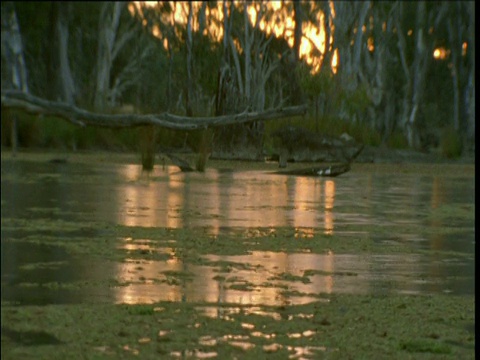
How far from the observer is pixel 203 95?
1533 inches

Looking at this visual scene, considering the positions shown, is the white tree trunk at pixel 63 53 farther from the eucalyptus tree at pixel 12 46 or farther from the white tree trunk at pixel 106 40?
the white tree trunk at pixel 106 40

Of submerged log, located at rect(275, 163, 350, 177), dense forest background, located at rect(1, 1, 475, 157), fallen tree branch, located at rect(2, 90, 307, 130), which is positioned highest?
dense forest background, located at rect(1, 1, 475, 157)

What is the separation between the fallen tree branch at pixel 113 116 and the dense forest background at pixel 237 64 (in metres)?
22.2

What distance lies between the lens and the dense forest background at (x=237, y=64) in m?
31.9

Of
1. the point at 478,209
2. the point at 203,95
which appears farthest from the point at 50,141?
the point at 478,209

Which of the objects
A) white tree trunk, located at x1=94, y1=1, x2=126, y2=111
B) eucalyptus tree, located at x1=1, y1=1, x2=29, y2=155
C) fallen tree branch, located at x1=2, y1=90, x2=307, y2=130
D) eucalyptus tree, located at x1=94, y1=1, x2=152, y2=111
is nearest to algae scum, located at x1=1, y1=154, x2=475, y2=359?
fallen tree branch, located at x1=2, y1=90, x2=307, y2=130

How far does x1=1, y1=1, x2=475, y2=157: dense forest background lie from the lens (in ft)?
105

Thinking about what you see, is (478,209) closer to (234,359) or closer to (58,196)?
(234,359)

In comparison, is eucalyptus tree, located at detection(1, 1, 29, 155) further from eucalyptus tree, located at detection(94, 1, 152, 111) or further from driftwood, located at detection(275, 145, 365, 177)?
driftwood, located at detection(275, 145, 365, 177)

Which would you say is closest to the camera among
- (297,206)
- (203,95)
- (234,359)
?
(234,359)

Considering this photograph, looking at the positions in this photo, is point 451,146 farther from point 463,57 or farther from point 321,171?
point 463,57

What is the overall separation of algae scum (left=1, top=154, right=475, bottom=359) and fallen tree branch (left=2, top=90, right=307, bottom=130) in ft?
3.66

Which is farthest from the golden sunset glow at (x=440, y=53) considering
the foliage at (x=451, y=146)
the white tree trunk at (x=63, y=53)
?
the white tree trunk at (x=63, y=53)

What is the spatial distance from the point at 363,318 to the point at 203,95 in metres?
31.8
